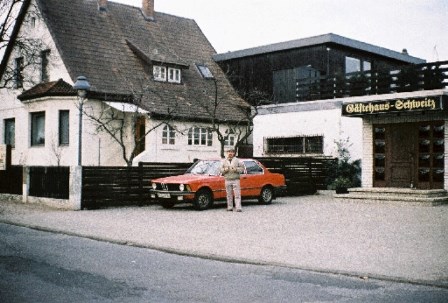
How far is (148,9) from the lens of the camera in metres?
33.5

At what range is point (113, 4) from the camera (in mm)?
31969

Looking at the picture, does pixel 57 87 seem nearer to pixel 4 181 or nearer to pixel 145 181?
pixel 4 181

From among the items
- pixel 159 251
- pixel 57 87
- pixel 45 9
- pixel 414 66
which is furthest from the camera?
pixel 45 9

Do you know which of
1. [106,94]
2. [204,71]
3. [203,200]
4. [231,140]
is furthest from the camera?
[204,71]

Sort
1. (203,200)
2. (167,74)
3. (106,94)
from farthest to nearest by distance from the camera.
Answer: (167,74) < (106,94) < (203,200)

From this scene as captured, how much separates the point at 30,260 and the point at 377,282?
208 inches

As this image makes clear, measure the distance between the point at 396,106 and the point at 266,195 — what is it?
5.32 metres

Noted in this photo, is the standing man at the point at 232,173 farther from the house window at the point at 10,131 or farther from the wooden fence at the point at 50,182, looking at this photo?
the house window at the point at 10,131

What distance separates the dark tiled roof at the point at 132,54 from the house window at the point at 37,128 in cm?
300

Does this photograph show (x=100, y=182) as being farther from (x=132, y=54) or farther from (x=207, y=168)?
(x=132, y=54)

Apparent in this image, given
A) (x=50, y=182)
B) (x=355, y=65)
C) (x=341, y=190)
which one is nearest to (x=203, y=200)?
(x=50, y=182)

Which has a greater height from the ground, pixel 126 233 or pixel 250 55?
pixel 250 55

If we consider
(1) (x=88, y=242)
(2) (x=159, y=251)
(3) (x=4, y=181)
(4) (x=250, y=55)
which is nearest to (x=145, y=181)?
(3) (x=4, y=181)

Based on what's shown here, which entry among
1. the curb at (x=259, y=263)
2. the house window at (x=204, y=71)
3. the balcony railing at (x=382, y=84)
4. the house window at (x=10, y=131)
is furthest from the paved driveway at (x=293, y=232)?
the house window at (x=204, y=71)
